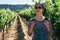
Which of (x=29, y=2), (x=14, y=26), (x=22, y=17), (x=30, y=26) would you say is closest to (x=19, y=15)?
(x=22, y=17)

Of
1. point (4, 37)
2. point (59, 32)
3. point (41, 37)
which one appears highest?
point (41, 37)

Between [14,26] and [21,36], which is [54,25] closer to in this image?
[21,36]

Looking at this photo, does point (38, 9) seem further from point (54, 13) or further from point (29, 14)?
point (29, 14)

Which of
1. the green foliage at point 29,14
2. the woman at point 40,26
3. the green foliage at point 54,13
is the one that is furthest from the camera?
the green foliage at point 29,14

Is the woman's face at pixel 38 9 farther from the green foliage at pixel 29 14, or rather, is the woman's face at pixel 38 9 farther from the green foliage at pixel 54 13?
the green foliage at pixel 29 14

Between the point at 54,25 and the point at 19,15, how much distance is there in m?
10.3

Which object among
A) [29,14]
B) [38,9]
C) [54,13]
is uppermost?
[38,9]

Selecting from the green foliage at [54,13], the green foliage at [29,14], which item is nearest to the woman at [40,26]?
the green foliage at [54,13]

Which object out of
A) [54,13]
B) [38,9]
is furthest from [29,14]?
[38,9]

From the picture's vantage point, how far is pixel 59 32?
944 cm

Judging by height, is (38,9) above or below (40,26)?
above

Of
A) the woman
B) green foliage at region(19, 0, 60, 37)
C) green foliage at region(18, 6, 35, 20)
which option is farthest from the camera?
green foliage at region(18, 6, 35, 20)

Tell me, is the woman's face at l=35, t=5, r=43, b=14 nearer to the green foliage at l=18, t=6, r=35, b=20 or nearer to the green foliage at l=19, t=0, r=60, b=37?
the green foliage at l=19, t=0, r=60, b=37

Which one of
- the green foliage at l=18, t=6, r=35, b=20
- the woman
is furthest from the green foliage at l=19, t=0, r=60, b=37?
the woman
